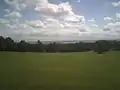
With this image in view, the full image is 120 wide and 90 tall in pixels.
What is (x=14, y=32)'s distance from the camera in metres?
3.43

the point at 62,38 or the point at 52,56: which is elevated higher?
the point at 62,38

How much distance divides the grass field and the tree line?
6 cm

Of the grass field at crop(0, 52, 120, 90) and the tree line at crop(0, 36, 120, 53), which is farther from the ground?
the tree line at crop(0, 36, 120, 53)

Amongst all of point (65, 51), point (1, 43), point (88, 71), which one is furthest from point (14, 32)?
point (88, 71)

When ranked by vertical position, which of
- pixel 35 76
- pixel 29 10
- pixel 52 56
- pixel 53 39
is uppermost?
pixel 29 10

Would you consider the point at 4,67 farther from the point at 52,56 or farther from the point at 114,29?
the point at 114,29

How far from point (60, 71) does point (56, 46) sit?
31 cm

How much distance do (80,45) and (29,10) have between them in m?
0.76

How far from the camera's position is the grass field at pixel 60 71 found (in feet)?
10.9

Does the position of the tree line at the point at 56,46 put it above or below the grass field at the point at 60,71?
above

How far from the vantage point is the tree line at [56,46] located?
343cm

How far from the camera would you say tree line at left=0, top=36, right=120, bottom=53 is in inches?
135

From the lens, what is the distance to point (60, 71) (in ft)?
11.2

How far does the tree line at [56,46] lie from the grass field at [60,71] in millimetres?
56
